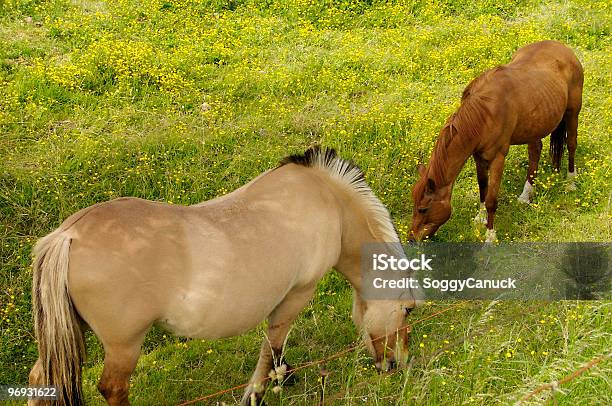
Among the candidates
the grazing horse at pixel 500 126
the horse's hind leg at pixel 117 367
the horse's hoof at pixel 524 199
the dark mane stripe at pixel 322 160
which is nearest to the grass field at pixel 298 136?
the horse's hoof at pixel 524 199

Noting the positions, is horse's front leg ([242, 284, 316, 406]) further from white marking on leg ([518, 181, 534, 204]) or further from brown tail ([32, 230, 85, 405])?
white marking on leg ([518, 181, 534, 204])

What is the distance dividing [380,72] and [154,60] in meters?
3.05

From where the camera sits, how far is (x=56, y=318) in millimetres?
3922

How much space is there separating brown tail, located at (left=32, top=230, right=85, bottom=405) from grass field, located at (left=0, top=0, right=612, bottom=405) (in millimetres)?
955

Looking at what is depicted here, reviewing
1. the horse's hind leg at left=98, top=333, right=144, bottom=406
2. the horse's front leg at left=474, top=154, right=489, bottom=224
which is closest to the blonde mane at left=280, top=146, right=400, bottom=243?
the horse's hind leg at left=98, top=333, right=144, bottom=406

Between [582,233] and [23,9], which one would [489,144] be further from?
[23,9]

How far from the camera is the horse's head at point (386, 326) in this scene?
5.05 m

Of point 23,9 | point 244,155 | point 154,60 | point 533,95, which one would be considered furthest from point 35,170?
point 533,95

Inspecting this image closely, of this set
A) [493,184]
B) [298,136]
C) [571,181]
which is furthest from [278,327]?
[571,181]

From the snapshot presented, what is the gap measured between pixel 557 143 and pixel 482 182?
4.84 feet

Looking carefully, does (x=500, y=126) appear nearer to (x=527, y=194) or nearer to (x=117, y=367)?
(x=527, y=194)

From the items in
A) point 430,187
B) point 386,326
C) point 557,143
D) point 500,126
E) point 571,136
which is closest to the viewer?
point 386,326

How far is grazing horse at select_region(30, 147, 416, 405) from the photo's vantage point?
3.93 meters

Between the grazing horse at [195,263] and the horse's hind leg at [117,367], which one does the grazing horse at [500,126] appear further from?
the horse's hind leg at [117,367]
